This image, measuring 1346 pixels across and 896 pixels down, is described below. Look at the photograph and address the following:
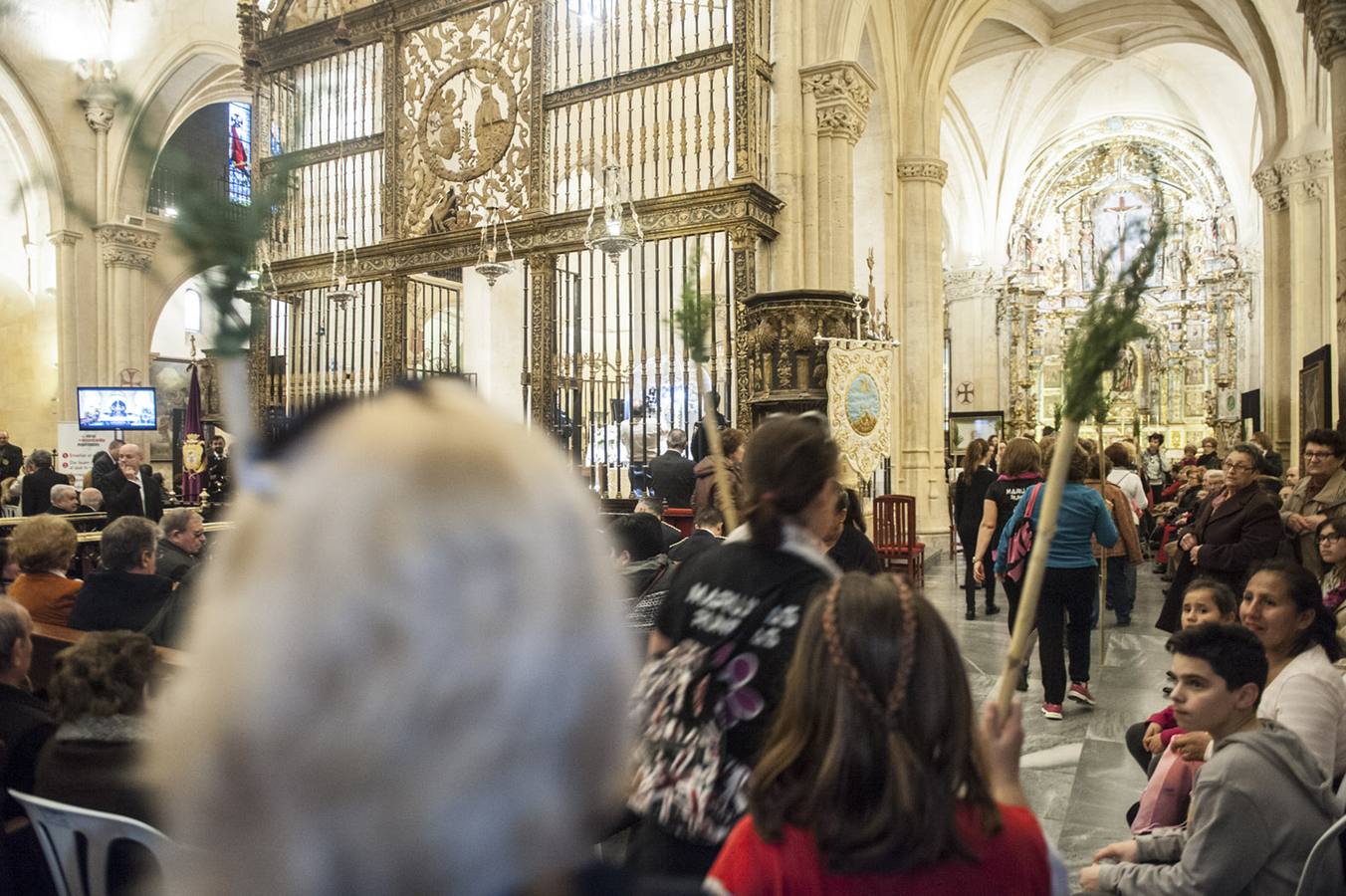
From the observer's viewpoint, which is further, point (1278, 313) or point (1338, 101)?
point (1278, 313)

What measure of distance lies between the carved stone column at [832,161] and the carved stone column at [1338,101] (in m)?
3.84

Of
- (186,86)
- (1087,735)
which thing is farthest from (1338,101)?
(186,86)

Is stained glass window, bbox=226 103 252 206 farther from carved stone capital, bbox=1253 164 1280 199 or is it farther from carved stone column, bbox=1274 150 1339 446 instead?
carved stone column, bbox=1274 150 1339 446

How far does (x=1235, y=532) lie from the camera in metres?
4.62

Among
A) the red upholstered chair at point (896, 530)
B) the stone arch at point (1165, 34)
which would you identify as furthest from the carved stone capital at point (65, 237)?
the stone arch at point (1165, 34)

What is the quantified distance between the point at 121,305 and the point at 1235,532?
17.7 m

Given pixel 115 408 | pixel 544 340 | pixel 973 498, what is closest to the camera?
pixel 973 498

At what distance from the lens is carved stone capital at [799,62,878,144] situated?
909 cm

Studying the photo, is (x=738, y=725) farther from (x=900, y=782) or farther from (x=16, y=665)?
(x=16, y=665)

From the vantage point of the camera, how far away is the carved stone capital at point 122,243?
53.6 feet

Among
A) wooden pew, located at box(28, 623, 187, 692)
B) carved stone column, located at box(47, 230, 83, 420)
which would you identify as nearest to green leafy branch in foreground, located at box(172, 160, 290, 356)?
wooden pew, located at box(28, 623, 187, 692)

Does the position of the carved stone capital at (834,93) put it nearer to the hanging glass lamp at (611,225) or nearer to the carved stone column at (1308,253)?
the hanging glass lamp at (611,225)

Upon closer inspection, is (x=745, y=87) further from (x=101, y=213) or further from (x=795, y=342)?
(x=101, y=213)

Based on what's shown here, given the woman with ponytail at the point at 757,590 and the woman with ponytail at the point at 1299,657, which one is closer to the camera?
the woman with ponytail at the point at 757,590
